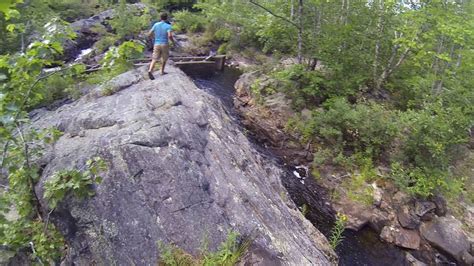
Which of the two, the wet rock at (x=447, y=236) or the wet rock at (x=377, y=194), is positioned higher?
the wet rock at (x=377, y=194)

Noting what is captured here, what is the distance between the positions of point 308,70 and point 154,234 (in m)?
12.4

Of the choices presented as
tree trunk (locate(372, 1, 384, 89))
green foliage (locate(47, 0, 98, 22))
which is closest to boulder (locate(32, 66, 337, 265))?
tree trunk (locate(372, 1, 384, 89))

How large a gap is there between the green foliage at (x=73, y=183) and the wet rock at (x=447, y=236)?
9921 mm

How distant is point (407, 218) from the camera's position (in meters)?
11.0

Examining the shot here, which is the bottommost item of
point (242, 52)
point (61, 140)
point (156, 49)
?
point (242, 52)

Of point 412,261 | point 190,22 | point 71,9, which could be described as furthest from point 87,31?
point 412,261

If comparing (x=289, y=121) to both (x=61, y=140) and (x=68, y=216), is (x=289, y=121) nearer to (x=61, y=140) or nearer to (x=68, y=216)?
(x=61, y=140)

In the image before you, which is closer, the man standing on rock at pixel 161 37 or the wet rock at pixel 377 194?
the man standing on rock at pixel 161 37

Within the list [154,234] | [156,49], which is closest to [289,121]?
[156,49]

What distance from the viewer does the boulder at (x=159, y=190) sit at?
5.24 meters

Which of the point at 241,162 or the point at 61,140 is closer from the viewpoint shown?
the point at 61,140

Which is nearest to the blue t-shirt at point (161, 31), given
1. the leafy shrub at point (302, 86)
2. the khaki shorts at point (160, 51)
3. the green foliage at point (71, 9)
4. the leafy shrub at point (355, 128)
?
the khaki shorts at point (160, 51)

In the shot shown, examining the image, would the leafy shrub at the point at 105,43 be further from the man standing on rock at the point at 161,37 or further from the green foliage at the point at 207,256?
→ the green foliage at the point at 207,256

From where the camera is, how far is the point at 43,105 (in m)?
12.0
